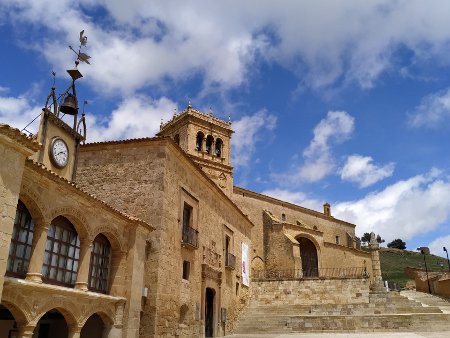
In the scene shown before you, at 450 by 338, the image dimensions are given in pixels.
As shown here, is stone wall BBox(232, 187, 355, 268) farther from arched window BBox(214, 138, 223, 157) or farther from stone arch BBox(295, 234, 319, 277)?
arched window BBox(214, 138, 223, 157)

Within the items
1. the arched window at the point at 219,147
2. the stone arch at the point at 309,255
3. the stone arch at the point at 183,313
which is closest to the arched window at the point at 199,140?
the arched window at the point at 219,147

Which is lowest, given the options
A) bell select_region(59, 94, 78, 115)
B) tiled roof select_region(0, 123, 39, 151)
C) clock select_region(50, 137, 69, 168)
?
tiled roof select_region(0, 123, 39, 151)

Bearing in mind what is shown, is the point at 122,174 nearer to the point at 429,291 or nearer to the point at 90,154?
the point at 90,154

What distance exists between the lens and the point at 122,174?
13281mm

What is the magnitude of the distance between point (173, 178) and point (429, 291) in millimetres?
21153

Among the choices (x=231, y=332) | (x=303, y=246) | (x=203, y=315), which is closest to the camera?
(x=203, y=315)

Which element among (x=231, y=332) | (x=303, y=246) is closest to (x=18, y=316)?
(x=231, y=332)

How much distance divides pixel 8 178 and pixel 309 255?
32.5 metres

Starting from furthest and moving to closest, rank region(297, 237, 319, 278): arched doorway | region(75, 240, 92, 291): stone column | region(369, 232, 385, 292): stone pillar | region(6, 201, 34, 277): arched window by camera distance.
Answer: region(297, 237, 319, 278): arched doorway
region(369, 232, 385, 292): stone pillar
region(75, 240, 92, 291): stone column
region(6, 201, 34, 277): arched window

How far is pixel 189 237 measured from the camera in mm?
14422

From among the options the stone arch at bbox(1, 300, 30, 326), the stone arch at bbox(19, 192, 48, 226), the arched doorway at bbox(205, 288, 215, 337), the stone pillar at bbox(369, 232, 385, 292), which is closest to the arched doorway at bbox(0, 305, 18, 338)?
the stone arch at bbox(1, 300, 30, 326)

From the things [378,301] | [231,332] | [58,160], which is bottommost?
[231,332]

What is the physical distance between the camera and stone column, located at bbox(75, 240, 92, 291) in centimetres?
895

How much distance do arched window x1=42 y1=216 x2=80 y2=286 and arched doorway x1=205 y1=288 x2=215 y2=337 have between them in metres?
8.31
